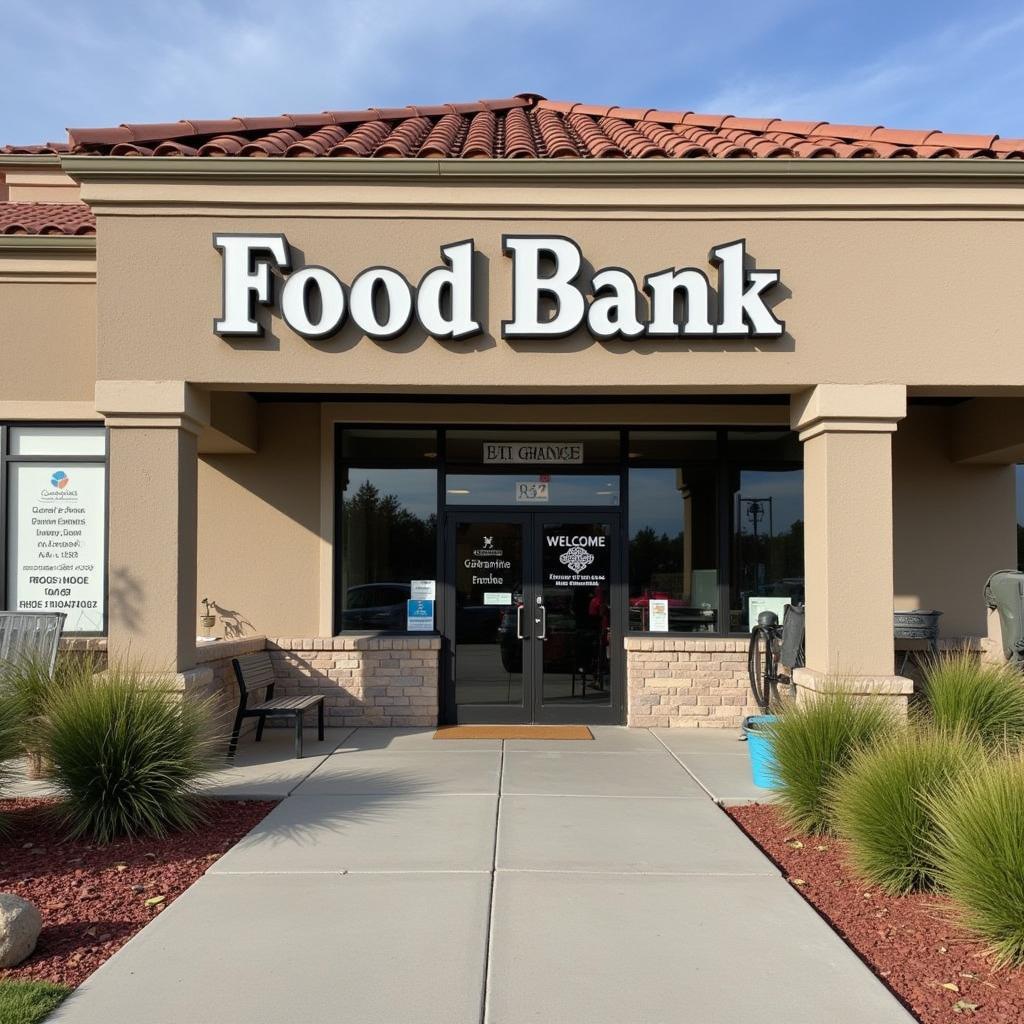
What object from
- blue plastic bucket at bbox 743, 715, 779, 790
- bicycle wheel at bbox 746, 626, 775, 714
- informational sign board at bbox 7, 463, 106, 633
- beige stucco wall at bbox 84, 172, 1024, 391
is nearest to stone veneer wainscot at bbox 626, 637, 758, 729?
bicycle wheel at bbox 746, 626, 775, 714

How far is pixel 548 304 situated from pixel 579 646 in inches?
173

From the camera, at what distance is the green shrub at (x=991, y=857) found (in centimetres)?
461

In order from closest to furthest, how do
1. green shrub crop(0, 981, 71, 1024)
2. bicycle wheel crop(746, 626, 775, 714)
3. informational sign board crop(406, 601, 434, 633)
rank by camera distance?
green shrub crop(0, 981, 71, 1024) < bicycle wheel crop(746, 626, 775, 714) < informational sign board crop(406, 601, 434, 633)

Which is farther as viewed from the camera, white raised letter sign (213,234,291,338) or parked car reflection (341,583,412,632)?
parked car reflection (341,583,412,632)

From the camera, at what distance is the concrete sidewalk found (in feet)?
13.9

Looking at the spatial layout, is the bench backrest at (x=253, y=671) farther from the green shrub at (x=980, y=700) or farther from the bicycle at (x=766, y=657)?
the green shrub at (x=980, y=700)

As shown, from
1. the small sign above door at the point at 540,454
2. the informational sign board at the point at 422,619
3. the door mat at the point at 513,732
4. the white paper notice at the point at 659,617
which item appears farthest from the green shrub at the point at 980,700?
the informational sign board at the point at 422,619

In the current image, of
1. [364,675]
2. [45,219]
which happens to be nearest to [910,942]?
[364,675]

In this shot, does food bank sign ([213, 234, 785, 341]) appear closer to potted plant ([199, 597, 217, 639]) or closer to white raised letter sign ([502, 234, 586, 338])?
white raised letter sign ([502, 234, 586, 338])

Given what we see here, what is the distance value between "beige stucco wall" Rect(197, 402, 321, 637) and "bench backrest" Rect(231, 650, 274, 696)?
2.23 ft

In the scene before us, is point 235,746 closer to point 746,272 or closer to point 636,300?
point 636,300

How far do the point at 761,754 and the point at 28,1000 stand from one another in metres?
5.57

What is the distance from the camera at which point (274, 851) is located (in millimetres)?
6348

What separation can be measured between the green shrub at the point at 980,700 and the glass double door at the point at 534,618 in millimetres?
3911
